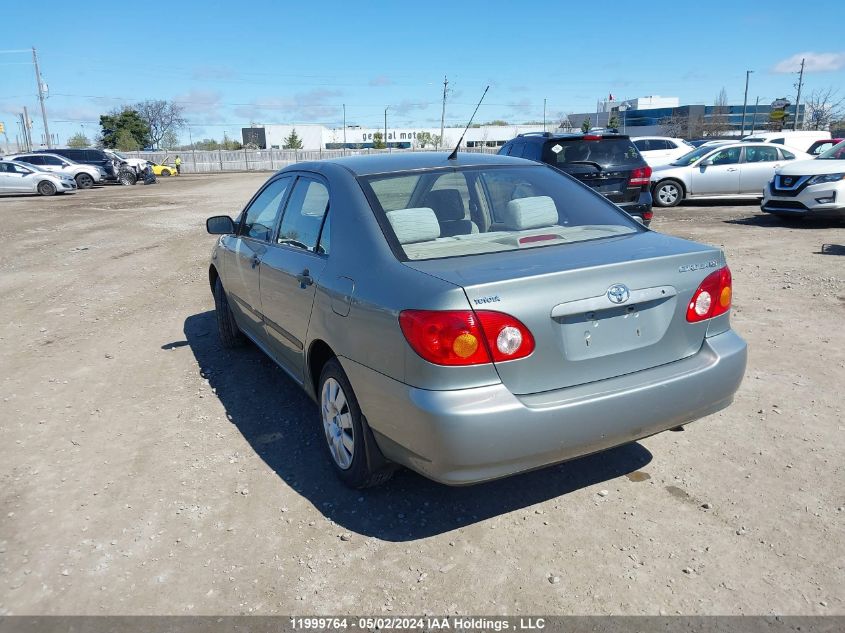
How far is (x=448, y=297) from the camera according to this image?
107 inches

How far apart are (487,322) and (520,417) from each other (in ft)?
1.37

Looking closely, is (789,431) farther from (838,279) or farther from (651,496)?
(838,279)

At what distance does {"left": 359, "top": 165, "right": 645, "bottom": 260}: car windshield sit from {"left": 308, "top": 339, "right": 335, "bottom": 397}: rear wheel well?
0.75 meters

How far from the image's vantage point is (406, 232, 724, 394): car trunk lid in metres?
2.79

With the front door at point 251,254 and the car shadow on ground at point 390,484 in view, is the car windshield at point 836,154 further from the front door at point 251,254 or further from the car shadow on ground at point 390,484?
the front door at point 251,254

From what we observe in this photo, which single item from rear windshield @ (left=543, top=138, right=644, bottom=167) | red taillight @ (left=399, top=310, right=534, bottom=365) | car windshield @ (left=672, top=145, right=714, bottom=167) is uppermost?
rear windshield @ (left=543, top=138, right=644, bottom=167)

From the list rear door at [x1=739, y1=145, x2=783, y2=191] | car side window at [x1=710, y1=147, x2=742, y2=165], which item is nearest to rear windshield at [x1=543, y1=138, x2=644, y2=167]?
car side window at [x1=710, y1=147, x2=742, y2=165]

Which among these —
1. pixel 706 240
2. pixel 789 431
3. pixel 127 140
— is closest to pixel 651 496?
pixel 789 431

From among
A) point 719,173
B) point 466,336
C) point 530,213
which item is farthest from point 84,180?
point 466,336

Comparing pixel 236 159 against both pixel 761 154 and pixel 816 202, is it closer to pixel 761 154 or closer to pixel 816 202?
pixel 761 154

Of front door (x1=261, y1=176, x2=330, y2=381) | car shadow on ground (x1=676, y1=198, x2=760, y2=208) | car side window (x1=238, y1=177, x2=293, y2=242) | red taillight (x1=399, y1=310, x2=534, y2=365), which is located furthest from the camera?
car shadow on ground (x1=676, y1=198, x2=760, y2=208)

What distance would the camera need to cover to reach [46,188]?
92.1 feet

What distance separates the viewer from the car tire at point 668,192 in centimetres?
1664

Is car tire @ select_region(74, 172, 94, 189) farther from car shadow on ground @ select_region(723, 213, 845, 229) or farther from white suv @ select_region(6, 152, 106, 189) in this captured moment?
car shadow on ground @ select_region(723, 213, 845, 229)
